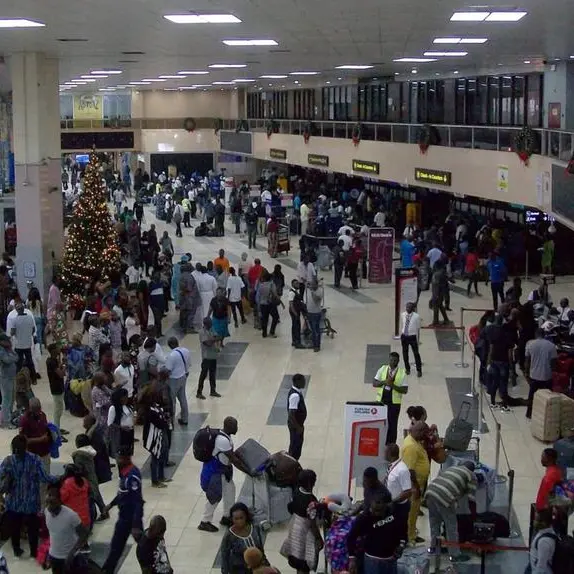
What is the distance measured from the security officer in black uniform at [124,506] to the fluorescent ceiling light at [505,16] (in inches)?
327

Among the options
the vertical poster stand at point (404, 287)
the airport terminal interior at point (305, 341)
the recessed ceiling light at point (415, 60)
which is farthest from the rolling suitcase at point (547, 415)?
the recessed ceiling light at point (415, 60)

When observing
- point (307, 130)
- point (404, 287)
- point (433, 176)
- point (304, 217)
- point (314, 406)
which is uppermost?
point (307, 130)

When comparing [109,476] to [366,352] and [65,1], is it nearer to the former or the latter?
[65,1]

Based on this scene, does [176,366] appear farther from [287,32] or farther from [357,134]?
[357,134]

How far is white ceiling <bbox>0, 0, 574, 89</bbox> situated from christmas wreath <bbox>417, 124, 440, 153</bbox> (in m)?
2.68

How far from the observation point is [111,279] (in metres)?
21.6

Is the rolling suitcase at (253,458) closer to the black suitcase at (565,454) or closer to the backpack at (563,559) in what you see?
the black suitcase at (565,454)

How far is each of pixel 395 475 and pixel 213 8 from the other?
6875 mm

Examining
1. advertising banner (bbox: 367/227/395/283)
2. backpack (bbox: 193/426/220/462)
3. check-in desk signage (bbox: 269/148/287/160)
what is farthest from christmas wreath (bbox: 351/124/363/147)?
backpack (bbox: 193/426/220/462)

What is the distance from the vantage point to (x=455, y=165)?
93.4 feet

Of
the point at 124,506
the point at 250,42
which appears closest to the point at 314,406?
the point at 124,506

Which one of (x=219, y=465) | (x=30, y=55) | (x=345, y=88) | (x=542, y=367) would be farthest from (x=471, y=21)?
(x=345, y=88)

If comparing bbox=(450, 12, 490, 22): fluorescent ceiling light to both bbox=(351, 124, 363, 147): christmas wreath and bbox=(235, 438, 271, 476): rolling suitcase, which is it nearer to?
bbox=(235, 438, 271, 476): rolling suitcase

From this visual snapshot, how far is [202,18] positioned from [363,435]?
6875mm
